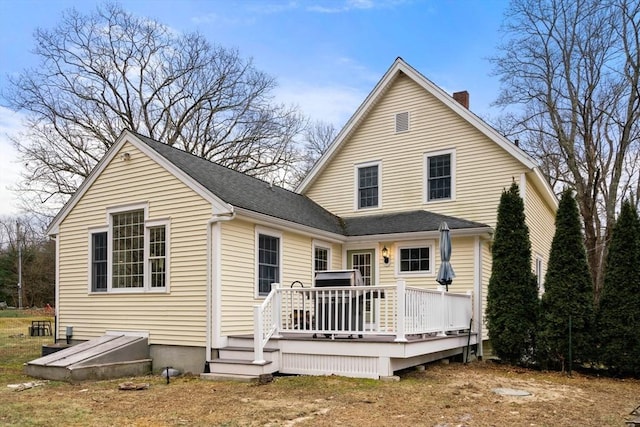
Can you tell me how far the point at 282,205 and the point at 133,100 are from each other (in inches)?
764

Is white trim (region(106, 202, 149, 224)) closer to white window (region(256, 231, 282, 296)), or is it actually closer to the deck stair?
white window (region(256, 231, 282, 296))

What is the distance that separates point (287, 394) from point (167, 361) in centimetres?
368

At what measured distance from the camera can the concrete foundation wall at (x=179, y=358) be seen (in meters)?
10.1

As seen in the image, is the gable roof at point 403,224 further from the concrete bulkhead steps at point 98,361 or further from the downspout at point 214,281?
the concrete bulkhead steps at point 98,361

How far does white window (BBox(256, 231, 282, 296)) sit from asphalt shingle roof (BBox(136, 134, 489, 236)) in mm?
526

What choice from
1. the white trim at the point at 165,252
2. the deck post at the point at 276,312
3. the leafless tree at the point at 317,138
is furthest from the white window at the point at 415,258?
the leafless tree at the point at 317,138

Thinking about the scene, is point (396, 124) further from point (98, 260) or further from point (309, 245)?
point (98, 260)

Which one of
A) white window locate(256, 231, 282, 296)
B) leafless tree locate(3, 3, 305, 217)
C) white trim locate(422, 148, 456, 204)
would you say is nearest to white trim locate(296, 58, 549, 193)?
white trim locate(422, 148, 456, 204)

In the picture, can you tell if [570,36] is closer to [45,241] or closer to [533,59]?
[533,59]

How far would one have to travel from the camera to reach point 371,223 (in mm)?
14320

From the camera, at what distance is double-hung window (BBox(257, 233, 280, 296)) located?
36.5ft

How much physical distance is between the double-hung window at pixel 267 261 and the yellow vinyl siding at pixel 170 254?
1395 millimetres

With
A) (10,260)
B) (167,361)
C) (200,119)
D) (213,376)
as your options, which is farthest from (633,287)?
(10,260)

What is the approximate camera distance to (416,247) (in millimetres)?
13430
